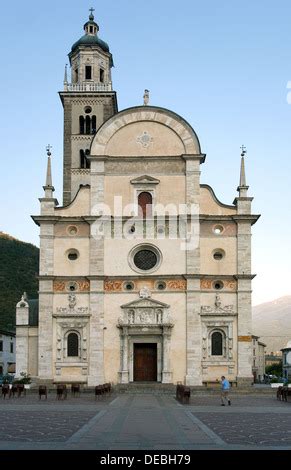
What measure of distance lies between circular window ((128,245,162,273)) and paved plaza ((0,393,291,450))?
16.0m

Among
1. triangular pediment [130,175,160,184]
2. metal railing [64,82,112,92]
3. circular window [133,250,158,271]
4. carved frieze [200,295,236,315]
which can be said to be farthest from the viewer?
metal railing [64,82,112,92]

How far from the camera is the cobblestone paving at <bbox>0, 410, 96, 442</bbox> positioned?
1833 cm

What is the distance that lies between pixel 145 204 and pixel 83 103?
1329 cm

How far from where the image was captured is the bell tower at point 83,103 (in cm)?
5588

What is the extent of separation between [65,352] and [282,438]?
29388 mm

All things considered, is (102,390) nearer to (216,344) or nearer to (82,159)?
(216,344)

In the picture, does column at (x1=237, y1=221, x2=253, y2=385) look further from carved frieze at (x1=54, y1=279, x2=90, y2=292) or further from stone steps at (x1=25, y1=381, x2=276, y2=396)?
carved frieze at (x1=54, y1=279, x2=90, y2=292)

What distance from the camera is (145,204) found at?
156ft

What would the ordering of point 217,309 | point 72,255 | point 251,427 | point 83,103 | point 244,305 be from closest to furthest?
1. point 251,427
2. point 244,305
3. point 217,309
4. point 72,255
5. point 83,103

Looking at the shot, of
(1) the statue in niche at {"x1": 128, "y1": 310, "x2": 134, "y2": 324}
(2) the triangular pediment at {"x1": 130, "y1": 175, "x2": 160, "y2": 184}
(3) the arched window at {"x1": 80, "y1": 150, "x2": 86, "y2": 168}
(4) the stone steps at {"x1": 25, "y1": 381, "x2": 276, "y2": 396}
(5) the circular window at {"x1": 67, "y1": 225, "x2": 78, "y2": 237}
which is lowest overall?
(4) the stone steps at {"x1": 25, "y1": 381, "x2": 276, "y2": 396}

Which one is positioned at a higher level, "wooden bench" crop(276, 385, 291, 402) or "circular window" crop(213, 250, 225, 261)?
"circular window" crop(213, 250, 225, 261)

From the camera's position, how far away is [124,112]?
48688mm

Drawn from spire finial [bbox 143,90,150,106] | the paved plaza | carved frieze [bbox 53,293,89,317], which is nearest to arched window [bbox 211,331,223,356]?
carved frieze [bbox 53,293,89,317]

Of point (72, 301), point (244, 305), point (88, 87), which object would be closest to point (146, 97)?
point (88, 87)
